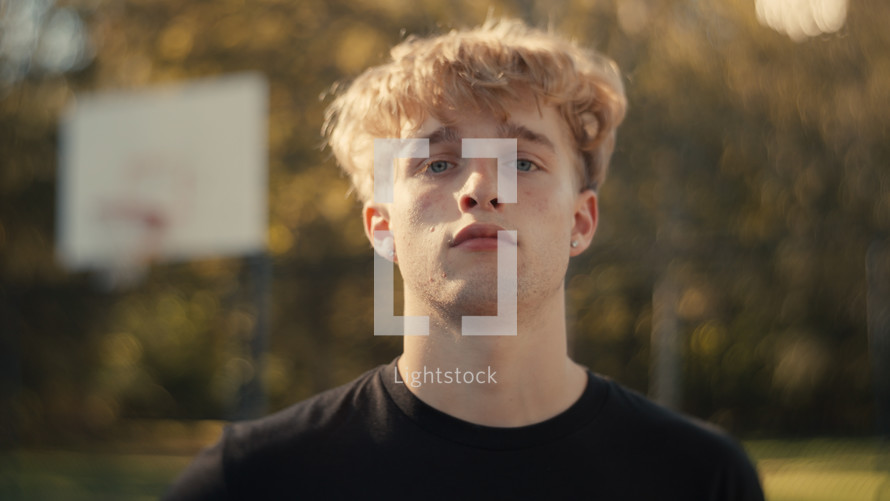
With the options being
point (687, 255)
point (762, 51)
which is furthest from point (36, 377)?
point (762, 51)

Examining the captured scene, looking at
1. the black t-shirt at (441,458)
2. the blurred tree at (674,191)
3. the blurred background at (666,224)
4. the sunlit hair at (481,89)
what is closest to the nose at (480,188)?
the sunlit hair at (481,89)

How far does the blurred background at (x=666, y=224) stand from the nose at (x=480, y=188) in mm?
4746

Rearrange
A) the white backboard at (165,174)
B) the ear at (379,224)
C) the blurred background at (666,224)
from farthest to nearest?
1. the white backboard at (165,174)
2. the blurred background at (666,224)
3. the ear at (379,224)

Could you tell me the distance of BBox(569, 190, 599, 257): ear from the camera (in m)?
1.62

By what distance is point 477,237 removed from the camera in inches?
54.9

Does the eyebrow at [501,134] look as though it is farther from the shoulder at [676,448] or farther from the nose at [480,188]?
the shoulder at [676,448]

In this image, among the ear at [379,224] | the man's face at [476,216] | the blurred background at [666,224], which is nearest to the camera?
the man's face at [476,216]

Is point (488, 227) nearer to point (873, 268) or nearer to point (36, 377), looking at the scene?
point (873, 268)

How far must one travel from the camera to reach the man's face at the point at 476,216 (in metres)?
1.39

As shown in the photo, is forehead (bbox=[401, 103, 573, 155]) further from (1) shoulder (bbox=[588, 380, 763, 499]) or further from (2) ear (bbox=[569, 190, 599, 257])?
(1) shoulder (bbox=[588, 380, 763, 499])

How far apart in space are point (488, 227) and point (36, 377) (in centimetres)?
867

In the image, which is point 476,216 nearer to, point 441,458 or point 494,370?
point 494,370

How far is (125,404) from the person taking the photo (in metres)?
8.98

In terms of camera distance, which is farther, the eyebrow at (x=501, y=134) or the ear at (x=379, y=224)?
the ear at (x=379, y=224)
